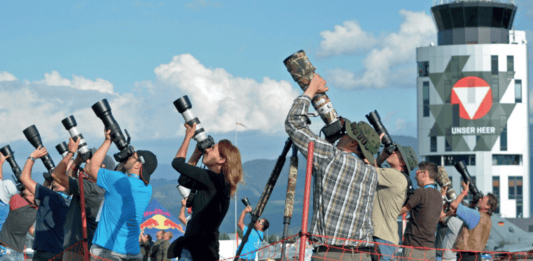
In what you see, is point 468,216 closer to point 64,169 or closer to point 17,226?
point 64,169

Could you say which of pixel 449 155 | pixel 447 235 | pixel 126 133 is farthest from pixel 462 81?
pixel 126 133

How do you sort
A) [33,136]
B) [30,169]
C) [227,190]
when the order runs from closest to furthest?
[227,190], [30,169], [33,136]

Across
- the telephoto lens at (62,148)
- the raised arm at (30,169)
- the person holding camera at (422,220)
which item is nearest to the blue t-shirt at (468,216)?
the person holding camera at (422,220)

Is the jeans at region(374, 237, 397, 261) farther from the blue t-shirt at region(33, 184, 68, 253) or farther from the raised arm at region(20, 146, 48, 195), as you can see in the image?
the raised arm at region(20, 146, 48, 195)

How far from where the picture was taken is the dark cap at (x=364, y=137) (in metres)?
5.95

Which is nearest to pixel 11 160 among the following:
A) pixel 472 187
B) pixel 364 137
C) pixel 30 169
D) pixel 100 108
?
pixel 30 169

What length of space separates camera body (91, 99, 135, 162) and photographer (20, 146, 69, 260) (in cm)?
148

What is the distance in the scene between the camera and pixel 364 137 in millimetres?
6008

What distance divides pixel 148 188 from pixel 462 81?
56624 millimetres

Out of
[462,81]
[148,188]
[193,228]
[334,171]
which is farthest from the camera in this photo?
[462,81]

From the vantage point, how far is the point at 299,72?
589 centimetres

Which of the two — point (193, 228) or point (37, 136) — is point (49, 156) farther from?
point (193, 228)

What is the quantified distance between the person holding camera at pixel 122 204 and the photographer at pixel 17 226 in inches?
142

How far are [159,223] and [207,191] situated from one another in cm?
1191
